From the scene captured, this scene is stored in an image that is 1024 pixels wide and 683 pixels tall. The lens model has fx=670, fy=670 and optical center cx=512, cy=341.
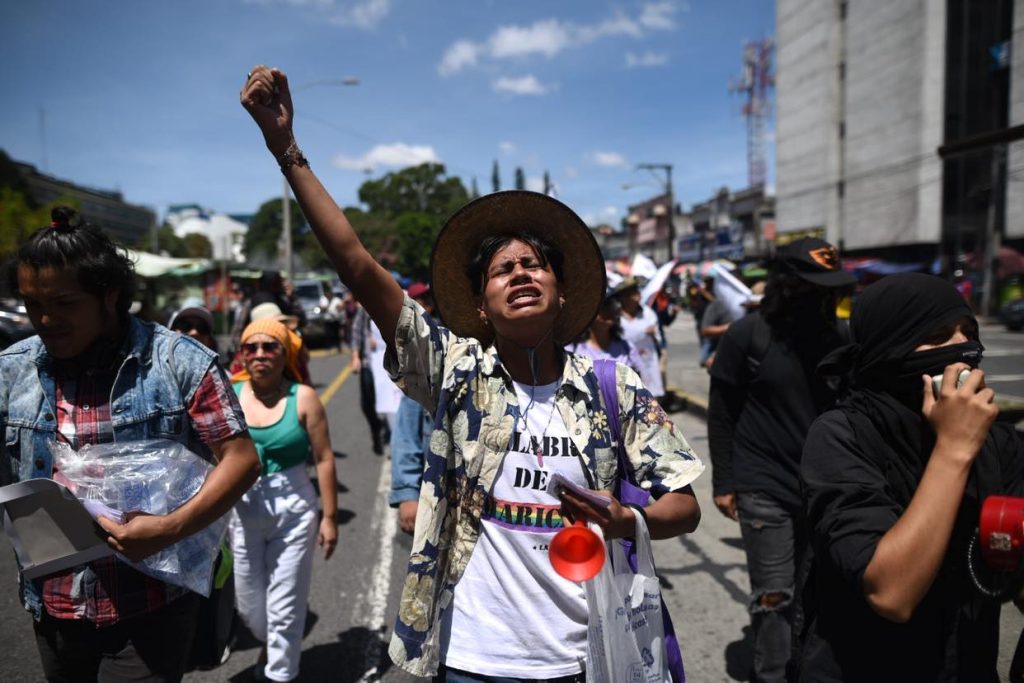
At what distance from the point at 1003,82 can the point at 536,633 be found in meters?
40.5

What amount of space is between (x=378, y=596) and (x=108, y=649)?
2595 mm

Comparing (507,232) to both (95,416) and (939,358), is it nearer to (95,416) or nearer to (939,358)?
(939,358)

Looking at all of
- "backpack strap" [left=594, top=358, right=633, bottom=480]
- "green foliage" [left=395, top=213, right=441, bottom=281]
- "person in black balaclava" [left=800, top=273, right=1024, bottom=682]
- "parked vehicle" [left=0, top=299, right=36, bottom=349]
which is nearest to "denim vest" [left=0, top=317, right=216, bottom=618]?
"backpack strap" [left=594, top=358, right=633, bottom=480]

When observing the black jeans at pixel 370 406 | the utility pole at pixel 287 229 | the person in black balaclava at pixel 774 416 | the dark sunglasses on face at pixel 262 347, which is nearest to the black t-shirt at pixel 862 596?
the person in black balaclava at pixel 774 416

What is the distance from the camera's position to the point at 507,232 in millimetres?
2037

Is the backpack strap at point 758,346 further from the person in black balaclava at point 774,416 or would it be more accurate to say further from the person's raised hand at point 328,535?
the person's raised hand at point 328,535

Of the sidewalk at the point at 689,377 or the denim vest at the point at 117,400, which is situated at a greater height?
the denim vest at the point at 117,400

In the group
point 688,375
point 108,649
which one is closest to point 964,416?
point 108,649

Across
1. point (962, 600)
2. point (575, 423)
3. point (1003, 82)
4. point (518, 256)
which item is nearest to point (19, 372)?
point (518, 256)

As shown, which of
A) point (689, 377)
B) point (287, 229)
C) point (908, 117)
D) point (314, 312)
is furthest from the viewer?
point (908, 117)

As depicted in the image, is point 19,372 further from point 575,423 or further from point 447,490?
point 575,423

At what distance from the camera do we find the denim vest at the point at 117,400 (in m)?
1.96

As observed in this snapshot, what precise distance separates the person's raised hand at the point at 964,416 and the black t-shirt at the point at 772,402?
155cm

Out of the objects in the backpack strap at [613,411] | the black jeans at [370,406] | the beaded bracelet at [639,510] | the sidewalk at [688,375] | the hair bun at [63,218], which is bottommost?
the sidewalk at [688,375]
